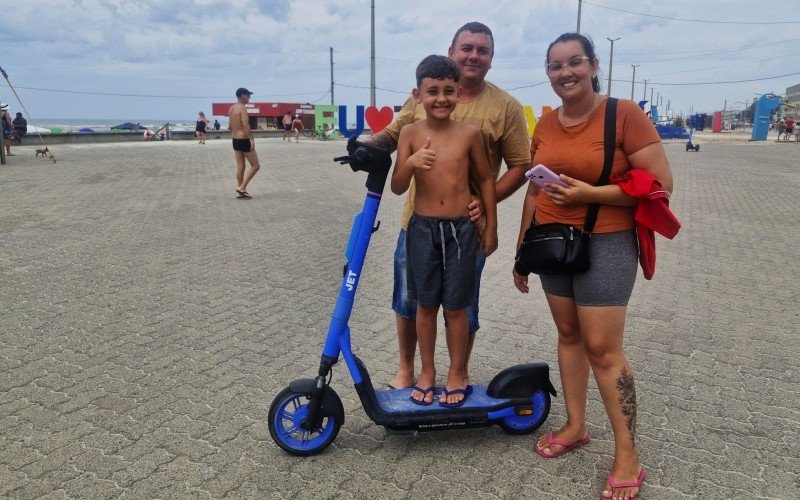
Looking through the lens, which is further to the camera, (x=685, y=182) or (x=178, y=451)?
(x=685, y=182)

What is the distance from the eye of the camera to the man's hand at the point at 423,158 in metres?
2.66

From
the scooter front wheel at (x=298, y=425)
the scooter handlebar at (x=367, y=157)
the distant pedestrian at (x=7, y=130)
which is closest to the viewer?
the scooter handlebar at (x=367, y=157)

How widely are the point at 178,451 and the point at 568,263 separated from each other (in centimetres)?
206

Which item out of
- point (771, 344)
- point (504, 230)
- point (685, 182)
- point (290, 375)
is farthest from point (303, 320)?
point (685, 182)

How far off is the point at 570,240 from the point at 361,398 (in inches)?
49.0

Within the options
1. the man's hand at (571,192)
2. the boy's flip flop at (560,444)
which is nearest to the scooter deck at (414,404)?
the boy's flip flop at (560,444)

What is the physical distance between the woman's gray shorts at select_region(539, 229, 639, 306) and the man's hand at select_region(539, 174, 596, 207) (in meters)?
0.18

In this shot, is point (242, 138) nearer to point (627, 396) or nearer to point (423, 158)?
point (423, 158)

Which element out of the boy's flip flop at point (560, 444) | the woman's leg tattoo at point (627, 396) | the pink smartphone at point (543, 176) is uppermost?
the pink smartphone at point (543, 176)

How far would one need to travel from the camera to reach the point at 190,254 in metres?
6.85

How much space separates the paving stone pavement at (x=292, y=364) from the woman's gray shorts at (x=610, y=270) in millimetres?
873

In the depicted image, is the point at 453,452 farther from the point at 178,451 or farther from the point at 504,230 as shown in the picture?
the point at 504,230

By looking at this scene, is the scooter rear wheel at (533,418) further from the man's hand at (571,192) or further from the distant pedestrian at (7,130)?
the distant pedestrian at (7,130)

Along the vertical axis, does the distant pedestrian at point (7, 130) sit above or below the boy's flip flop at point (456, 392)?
above
